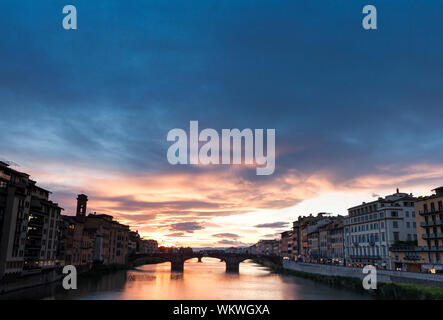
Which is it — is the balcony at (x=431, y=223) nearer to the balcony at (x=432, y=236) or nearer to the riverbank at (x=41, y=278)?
the balcony at (x=432, y=236)

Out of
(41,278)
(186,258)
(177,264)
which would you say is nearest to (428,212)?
(41,278)

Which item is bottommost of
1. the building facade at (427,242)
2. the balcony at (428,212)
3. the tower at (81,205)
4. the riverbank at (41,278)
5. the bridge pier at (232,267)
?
the bridge pier at (232,267)

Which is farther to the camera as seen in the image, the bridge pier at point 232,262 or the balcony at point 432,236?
the bridge pier at point 232,262

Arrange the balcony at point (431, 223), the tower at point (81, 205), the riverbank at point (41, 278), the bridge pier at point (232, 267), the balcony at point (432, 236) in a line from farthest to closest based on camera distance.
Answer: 1. the bridge pier at point (232, 267)
2. the tower at point (81, 205)
3. the balcony at point (431, 223)
4. the balcony at point (432, 236)
5. the riverbank at point (41, 278)

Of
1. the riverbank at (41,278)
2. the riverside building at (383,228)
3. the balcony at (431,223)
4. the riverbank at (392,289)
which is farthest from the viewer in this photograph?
the riverside building at (383,228)

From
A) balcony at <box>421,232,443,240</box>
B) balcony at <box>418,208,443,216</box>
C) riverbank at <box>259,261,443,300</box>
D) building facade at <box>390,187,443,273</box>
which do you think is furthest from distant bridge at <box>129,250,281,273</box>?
balcony at <box>421,232,443,240</box>

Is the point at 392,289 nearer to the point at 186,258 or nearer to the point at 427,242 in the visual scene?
the point at 427,242

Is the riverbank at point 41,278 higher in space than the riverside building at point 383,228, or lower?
lower

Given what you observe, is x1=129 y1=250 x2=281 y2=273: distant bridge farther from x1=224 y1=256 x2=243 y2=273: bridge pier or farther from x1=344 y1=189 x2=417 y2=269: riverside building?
x1=344 y1=189 x2=417 y2=269: riverside building

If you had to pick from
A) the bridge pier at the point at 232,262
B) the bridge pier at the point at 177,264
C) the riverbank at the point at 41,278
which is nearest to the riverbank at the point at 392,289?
the riverbank at the point at 41,278

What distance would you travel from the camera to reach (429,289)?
48.8 meters

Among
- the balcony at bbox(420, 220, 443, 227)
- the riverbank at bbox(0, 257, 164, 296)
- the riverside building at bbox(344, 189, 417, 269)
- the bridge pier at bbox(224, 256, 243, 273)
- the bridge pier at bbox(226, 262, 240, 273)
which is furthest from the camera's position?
the bridge pier at bbox(224, 256, 243, 273)
